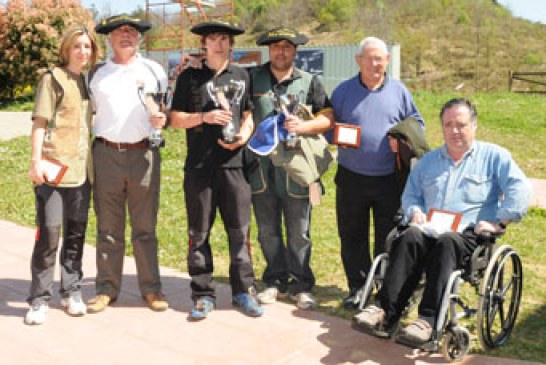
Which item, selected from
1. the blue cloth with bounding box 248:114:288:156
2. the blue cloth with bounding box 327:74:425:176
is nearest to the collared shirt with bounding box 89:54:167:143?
the blue cloth with bounding box 248:114:288:156

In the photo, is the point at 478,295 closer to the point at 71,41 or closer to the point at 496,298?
the point at 496,298

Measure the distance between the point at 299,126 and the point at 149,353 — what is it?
1.87 meters

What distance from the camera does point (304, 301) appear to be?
5.00 m

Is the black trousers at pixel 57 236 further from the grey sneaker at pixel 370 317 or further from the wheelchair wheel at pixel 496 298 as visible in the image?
the wheelchair wheel at pixel 496 298

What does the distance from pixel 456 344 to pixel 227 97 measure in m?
2.25

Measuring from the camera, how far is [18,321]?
465 cm

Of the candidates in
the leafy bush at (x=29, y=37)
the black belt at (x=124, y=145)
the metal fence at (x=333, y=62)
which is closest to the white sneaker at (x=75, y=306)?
the black belt at (x=124, y=145)

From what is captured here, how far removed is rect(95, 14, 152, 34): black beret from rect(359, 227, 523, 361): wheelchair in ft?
7.53

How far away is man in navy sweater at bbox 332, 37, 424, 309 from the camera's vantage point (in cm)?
477

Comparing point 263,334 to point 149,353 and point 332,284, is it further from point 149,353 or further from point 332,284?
point 332,284

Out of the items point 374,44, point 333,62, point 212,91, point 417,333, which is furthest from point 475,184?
point 333,62

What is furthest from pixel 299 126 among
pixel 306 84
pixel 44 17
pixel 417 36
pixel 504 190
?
pixel 417 36

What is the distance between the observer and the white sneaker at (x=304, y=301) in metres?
5.00

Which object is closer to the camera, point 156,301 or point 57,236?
point 57,236
